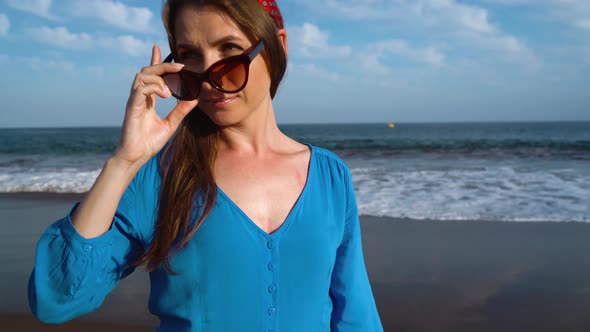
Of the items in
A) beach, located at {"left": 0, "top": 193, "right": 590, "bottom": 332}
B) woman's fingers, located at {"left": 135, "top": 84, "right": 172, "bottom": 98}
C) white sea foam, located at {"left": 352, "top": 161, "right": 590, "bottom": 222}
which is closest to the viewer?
woman's fingers, located at {"left": 135, "top": 84, "right": 172, "bottom": 98}

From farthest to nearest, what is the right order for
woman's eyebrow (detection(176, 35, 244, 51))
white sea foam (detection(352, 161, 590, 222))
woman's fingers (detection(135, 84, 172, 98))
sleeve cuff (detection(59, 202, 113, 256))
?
white sea foam (detection(352, 161, 590, 222)) → woman's eyebrow (detection(176, 35, 244, 51)) → woman's fingers (detection(135, 84, 172, 98)) → sleeve cuff (detection(59, 202, 113, 256))

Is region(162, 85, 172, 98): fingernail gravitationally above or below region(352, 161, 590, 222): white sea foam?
above

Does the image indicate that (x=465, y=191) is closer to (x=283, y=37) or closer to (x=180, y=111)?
(x=283, y=37)

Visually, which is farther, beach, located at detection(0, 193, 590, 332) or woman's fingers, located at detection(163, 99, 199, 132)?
beach, located at detection(0, 193, 590, 332)

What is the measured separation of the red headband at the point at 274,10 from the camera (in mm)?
1480

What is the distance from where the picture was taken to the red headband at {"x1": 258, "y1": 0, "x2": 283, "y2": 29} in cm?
148

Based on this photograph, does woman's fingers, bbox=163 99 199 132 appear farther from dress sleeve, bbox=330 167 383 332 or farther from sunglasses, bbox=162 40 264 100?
dress sleeve, bbox=330 167 383 332

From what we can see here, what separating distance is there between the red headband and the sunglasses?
167mm

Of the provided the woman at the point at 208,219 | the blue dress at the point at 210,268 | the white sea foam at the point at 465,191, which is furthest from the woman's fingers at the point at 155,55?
the white sea foam at the point at 465,191

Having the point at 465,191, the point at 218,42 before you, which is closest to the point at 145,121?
the point at 218,42

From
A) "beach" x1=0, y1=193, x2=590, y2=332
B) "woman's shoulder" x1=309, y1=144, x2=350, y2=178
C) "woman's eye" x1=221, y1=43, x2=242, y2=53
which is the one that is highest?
"woman's eye" x1=221, y1=43, x2=242, y2=53

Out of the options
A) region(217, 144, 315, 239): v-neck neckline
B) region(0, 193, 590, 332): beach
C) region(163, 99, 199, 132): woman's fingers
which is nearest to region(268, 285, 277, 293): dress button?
region(217, 144, 315, 239): v-neck neckline

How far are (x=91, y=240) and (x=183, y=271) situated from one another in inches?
10.4

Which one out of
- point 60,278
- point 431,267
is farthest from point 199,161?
point 431,267
